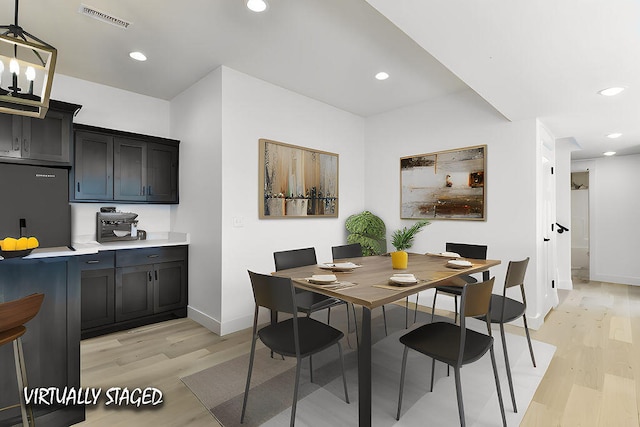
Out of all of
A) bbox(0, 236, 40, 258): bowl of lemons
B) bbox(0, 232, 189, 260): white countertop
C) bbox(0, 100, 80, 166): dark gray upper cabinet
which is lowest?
bbox(0, 232, 189, 260): white countertop

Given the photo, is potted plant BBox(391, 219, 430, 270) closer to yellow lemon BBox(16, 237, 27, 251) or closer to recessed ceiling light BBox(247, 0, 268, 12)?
recessed ceiling light BBox(247, 0, 268, 12)

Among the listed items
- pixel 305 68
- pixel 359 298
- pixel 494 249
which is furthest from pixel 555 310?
pixel 305 68

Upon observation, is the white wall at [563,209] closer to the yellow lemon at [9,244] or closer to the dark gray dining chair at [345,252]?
the dark gray dining chair at [345,252]

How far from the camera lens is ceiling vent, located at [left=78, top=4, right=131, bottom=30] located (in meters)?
2.34

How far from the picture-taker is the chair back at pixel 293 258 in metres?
2.69

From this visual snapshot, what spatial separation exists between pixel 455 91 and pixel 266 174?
8.74ft

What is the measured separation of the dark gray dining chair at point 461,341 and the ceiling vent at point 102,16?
10.6ft

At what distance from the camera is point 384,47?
9.35ft

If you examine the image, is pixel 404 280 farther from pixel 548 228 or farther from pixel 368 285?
pixel 548 228

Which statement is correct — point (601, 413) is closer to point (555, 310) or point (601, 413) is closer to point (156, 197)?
point (555, 310)

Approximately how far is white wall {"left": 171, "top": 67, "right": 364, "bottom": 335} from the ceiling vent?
0.96 m

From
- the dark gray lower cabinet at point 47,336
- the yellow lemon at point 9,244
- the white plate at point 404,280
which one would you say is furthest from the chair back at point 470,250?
the yellow lemon at point 9,244

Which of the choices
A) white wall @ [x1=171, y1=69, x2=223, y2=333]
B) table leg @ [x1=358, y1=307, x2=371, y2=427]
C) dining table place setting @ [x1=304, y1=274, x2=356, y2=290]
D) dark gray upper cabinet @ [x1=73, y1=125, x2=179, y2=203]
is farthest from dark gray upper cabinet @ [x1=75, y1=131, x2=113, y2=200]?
table leg @ [x1=358, y1=307, x2=371, y2=427]

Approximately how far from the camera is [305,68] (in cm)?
333
